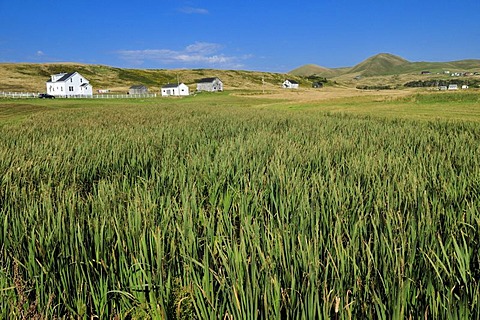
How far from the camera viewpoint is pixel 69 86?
9369 centimetres

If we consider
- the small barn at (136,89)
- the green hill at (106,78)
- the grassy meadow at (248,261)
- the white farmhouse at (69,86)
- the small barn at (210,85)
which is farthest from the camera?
the small barn at (210,85)

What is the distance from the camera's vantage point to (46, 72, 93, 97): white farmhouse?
3674 inches

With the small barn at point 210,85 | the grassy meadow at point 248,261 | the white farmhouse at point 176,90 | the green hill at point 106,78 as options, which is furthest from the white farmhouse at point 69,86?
the grassy meadow at point 248,261

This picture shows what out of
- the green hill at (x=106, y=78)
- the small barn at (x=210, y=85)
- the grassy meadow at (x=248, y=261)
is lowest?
the grassy meadow at (x=248, y=261)

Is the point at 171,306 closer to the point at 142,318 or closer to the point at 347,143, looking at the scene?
the point at 142,318

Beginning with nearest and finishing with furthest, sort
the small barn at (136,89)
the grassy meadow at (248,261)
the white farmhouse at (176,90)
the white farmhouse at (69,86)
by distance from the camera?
the grassy meadow at (248,261)
the white farmhouse at (69,86)
the small barn at (136,89)
the white farmhouse at (176,90)

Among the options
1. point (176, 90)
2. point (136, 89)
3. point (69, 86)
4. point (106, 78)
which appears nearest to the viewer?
point (69, 86)

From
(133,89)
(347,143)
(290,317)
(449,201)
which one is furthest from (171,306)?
(133,89)

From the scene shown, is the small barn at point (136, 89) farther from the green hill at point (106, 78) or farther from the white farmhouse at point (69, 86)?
the green hill at point (106, 78)

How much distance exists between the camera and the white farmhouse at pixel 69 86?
93.3m

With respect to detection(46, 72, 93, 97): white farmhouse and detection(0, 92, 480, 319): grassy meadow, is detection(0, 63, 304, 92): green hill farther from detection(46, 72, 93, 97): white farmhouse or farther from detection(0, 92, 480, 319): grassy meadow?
detection(0, 92, 480, 319): grassy meadow

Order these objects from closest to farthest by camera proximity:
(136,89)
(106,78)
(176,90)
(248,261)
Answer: (248,261) → (136,89) → (176,90) → (106,78)

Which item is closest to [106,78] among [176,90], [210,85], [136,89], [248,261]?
[136,89]

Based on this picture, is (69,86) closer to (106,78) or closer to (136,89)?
(136,89)
